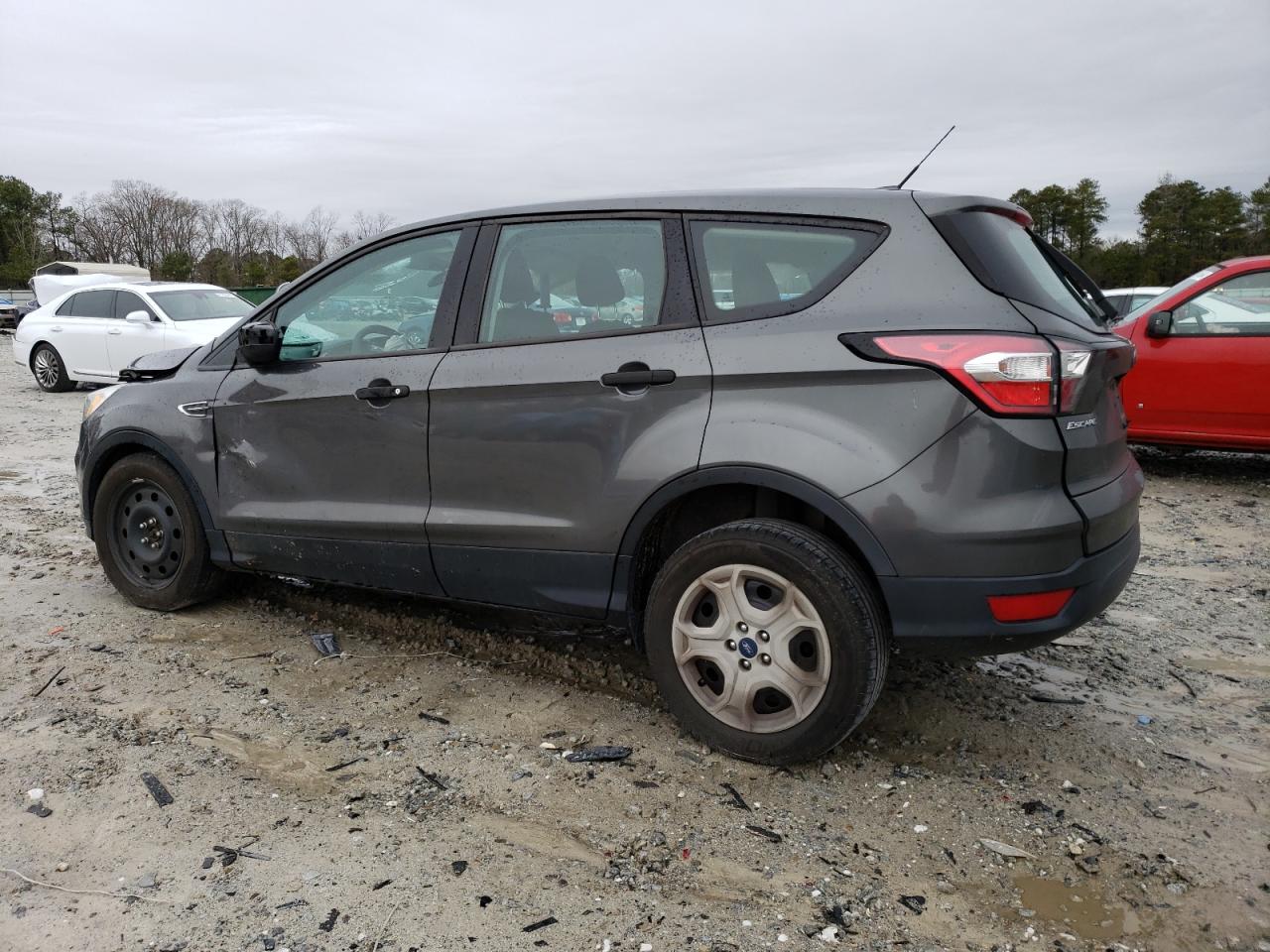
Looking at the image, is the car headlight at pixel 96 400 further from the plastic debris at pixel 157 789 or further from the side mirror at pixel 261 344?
the plastic debris at pixel 157 789

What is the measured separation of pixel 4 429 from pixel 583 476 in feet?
33.5

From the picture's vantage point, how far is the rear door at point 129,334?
45.0ft

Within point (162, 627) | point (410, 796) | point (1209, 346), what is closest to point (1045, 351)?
point (410, 796)

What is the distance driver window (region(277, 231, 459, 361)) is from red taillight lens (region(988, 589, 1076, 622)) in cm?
226

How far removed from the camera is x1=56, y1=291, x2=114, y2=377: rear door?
48.2 ft

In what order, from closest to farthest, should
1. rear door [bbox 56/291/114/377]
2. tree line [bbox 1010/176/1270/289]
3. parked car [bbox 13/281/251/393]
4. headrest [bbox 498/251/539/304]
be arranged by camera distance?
headrest [bbox 498/251/539/304]
parked car [bbox 13/281/251/393]
rear door [bbox 56/291/114/377]
tree line [bbox 1010/176/1270/289]

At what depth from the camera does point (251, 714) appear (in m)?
3.66

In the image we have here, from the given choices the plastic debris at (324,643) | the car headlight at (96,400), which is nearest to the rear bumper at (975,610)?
the plastic debris at (324,643)

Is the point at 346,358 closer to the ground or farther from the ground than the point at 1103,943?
farther from the ground

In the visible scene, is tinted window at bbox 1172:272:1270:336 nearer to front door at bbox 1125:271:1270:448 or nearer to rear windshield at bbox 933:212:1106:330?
front door at bbox 1125:271:1270:448

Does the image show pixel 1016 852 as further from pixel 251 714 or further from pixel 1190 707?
pixel 251 714

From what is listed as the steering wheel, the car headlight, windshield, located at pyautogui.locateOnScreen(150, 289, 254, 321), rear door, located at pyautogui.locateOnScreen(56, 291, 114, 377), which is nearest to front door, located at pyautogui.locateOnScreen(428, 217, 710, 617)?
the steering wheel

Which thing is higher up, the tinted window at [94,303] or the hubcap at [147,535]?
the tinted window at [94,303]

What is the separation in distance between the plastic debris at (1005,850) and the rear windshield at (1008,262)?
156cm
